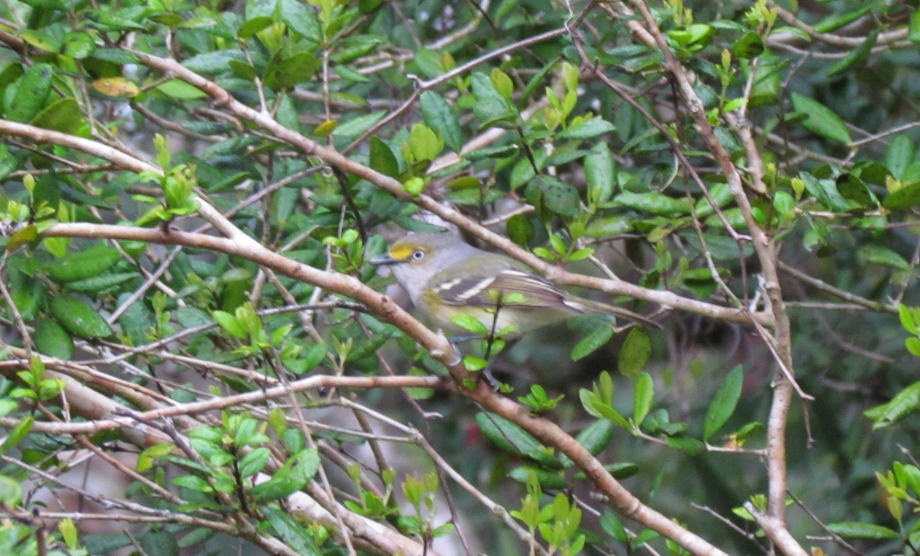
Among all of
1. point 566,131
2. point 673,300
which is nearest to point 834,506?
point 673,300

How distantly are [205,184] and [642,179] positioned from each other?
158 cm

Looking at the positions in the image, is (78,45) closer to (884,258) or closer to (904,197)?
(904,197)

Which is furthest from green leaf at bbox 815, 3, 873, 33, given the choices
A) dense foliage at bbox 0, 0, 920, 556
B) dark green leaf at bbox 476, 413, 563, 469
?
dark green leaf at bbox 476, 413, 563, 469

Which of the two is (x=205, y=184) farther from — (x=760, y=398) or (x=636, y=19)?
(x=760, y=398)

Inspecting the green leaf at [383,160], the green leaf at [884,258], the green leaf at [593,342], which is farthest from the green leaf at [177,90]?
the green leaf at [884,258]

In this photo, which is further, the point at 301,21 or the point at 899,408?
the point at 301,21

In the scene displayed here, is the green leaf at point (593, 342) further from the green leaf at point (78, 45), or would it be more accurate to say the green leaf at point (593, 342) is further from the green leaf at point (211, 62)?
the green leaf at point (78, 45)

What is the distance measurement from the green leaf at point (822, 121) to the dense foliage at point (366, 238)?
10 millimetres

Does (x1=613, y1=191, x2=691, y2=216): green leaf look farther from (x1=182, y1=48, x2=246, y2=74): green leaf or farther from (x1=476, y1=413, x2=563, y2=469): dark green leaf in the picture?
(x1=182, y1=48, x2=246, y2=74): green leaf

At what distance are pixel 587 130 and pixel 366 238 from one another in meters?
0.87

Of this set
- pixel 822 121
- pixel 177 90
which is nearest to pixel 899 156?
pixel 822 121

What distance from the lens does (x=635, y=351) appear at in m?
3.09

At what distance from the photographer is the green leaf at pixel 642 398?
2.64 meters

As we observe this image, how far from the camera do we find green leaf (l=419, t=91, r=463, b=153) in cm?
304
